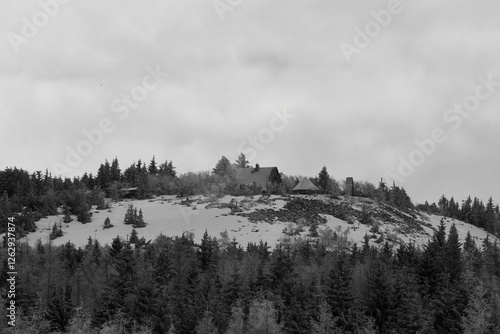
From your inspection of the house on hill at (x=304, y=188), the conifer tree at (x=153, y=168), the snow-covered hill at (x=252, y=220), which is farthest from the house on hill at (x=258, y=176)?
the conifer tree at (x=153, y=168)

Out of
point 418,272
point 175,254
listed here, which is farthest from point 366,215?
point 175,254

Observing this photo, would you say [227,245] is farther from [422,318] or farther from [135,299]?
[422,318]

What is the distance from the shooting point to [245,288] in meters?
58.4

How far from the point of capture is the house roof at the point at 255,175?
453 ft

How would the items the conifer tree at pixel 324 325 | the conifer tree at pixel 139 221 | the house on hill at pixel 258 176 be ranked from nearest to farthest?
the conifer tree at pixel 324 325, the conifer tree at pixel 139 221, the house on hill at pixel 258 176

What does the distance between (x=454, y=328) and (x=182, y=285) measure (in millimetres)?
30957

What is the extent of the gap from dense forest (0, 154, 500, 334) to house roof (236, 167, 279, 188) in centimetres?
4358

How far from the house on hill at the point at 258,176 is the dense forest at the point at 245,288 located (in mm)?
43260

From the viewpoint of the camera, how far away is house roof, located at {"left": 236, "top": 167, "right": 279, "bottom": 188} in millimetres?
138125

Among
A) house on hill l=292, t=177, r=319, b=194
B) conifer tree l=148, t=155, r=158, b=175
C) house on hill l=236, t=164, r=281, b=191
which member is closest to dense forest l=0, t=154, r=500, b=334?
house on hill l=292, t=177, r=319, b=194

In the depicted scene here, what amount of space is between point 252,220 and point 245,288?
45.0 m

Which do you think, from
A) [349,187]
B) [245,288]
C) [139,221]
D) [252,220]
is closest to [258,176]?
[349,187]

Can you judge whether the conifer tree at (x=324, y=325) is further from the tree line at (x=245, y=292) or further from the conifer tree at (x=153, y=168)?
the conifer tree at (x=153, y=168)

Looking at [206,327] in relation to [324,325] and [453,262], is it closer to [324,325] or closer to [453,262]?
[324,325]
